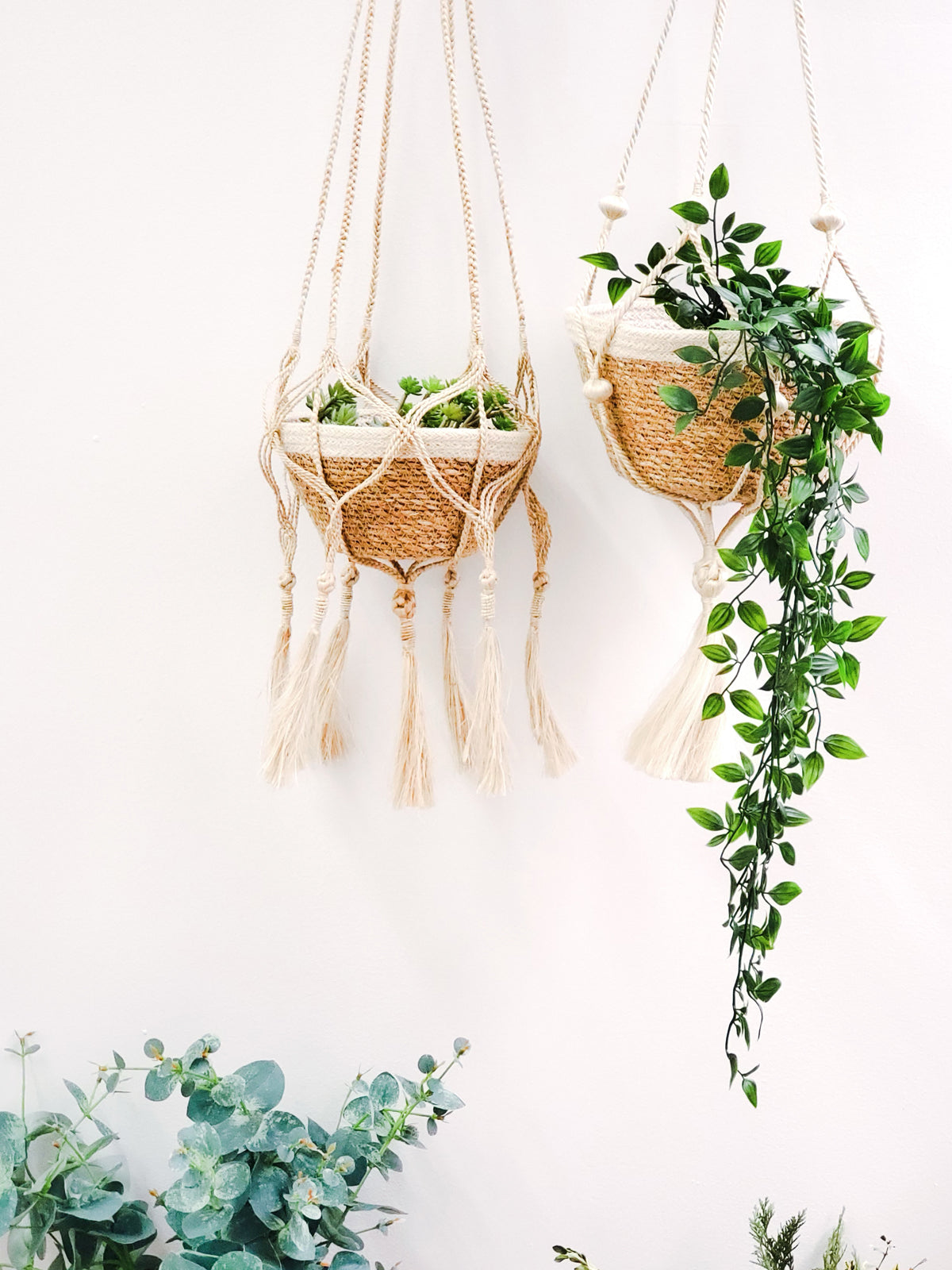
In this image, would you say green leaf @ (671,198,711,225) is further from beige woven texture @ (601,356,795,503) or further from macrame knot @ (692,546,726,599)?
macrame knot @ (692,546,726,599)

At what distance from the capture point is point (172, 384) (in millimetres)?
912

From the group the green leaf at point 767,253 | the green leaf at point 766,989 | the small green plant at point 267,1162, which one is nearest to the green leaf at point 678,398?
the green leaf at point 767,253

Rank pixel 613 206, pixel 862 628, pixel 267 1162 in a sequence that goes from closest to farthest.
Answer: pixel 862 628 < pixel 613 206 < pixel 267 1162

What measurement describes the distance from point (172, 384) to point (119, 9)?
36cm

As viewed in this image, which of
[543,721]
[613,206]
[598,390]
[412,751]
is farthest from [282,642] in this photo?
[613,206]

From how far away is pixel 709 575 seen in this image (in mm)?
786

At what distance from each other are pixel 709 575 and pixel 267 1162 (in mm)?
686

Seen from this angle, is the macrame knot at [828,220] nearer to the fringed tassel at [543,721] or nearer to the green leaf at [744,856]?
the fringed tassel at [543,721]

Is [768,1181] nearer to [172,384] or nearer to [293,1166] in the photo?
[293,1166]

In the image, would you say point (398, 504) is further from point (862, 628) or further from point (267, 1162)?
point (267, 1162)

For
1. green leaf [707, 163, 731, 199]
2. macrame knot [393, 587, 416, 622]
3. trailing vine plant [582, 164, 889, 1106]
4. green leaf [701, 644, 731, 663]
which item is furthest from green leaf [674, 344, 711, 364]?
macrame knot [393, 587, 416, 622]

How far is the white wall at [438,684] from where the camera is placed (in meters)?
0.88

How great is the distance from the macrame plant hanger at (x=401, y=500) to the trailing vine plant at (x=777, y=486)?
169 mm

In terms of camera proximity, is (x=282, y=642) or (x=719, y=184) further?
(x=282, y=642)
